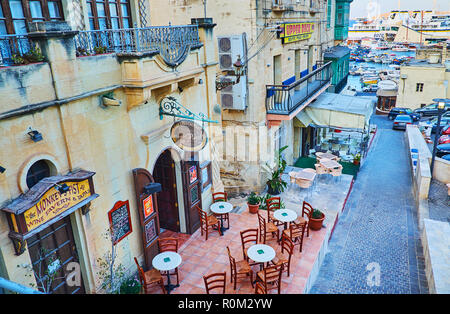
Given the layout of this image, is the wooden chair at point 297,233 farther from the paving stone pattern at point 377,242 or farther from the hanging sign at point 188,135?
the hanging sign at point 188,135

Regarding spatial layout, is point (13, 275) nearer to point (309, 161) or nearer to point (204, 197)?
point (204, 197)

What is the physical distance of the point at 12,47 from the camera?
18.4 feet

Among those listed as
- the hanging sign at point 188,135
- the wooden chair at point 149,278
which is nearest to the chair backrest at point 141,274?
the wooden chair at point 149,278

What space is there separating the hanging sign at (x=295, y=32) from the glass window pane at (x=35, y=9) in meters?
9.33

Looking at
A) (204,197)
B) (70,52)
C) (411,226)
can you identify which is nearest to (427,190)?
(411,226)

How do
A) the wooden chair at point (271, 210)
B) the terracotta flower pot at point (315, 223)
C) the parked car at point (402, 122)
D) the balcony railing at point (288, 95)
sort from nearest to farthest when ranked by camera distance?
the terracotta flower pot at point (315, 223)
the wooden chair at point (271, 210)
the balcony railing at point (288, 95)
the parked car at point (402, 122)

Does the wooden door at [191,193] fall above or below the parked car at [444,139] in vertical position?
above

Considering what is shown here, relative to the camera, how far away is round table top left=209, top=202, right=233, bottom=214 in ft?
34.9

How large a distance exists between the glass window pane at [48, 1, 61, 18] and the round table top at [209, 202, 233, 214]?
6.65 m

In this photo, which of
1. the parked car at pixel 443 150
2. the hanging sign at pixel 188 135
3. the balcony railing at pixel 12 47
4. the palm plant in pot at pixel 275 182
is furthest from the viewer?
the parked car at pixel 443 150

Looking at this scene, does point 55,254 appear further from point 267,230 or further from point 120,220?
point 267,230

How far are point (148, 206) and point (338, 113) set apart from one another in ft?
37.0

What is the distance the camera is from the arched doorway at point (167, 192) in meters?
10.2

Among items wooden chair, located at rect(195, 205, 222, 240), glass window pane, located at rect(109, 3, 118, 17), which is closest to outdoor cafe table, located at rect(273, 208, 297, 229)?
wooden chair, located at rect(195, 205, 222, 240)
